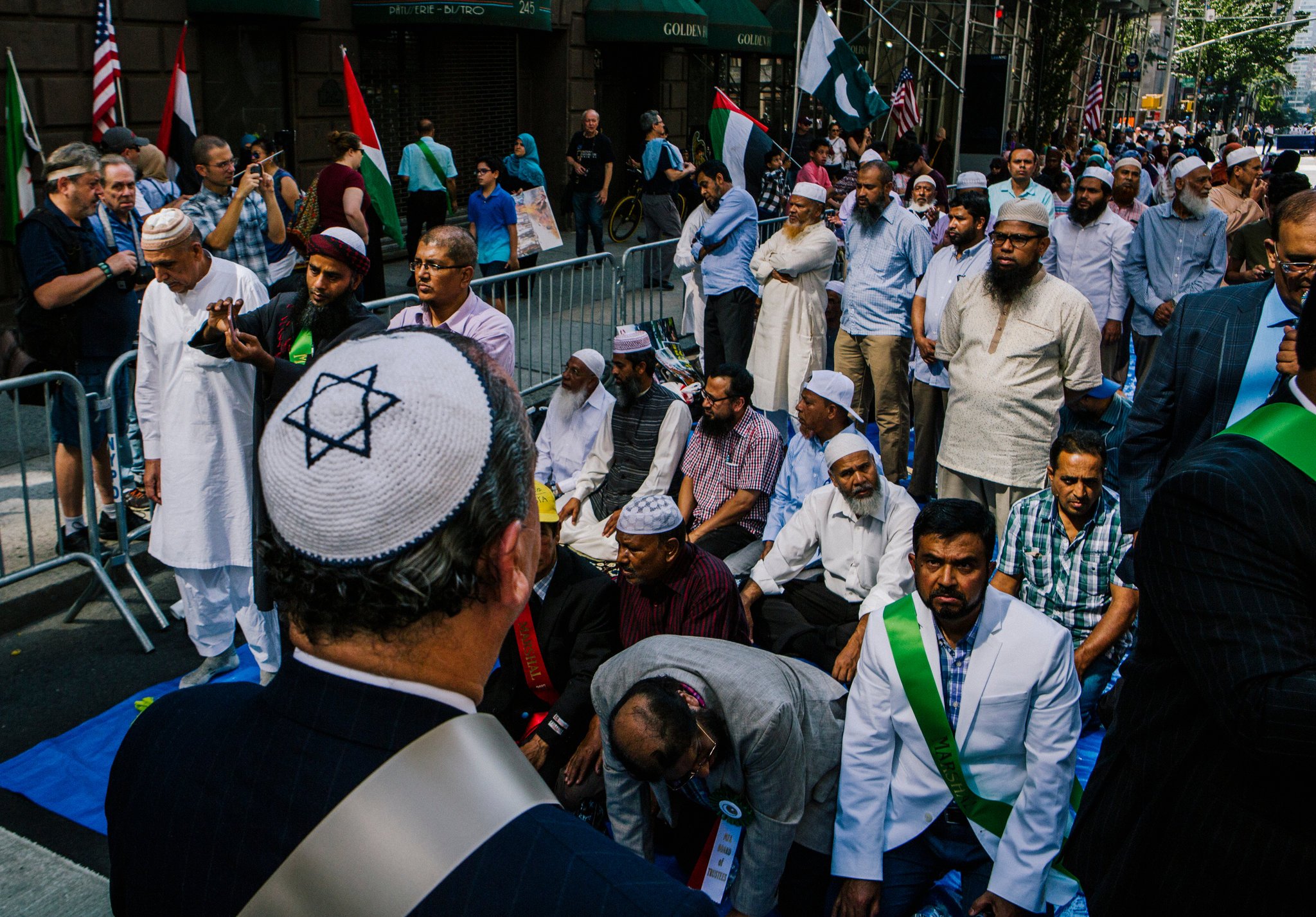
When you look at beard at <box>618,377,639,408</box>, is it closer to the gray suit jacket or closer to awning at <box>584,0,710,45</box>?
the gray suit jacket

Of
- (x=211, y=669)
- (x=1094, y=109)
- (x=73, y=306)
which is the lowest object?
(x=211, y=669)

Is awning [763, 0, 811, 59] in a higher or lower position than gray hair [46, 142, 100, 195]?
higher

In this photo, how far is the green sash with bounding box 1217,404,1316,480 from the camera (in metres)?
1.61

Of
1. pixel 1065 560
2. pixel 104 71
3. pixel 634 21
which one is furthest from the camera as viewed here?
pixel 634 21

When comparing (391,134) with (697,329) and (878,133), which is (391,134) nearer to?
(697,329)

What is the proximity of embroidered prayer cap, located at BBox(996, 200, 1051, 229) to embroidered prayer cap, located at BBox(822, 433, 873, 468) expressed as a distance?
122 centimetres

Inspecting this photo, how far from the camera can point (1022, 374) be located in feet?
17.2

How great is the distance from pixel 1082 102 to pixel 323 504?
5277cm

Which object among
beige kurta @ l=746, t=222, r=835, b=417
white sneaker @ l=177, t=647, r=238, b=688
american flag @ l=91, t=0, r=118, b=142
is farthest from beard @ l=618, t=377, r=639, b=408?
american flag @ l=91, t=0, r=118, b=142

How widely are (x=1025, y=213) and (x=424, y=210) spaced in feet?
25.6

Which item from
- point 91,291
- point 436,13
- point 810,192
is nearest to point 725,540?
point 810,192

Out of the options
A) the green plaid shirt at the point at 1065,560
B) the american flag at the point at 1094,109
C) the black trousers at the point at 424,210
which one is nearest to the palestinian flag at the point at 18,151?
the black trousers at the point at 424,210

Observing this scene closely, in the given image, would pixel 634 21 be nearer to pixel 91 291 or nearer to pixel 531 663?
pixel 91 291

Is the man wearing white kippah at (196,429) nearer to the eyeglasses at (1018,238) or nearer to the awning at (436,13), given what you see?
the eyeglasses at (1018,238)
